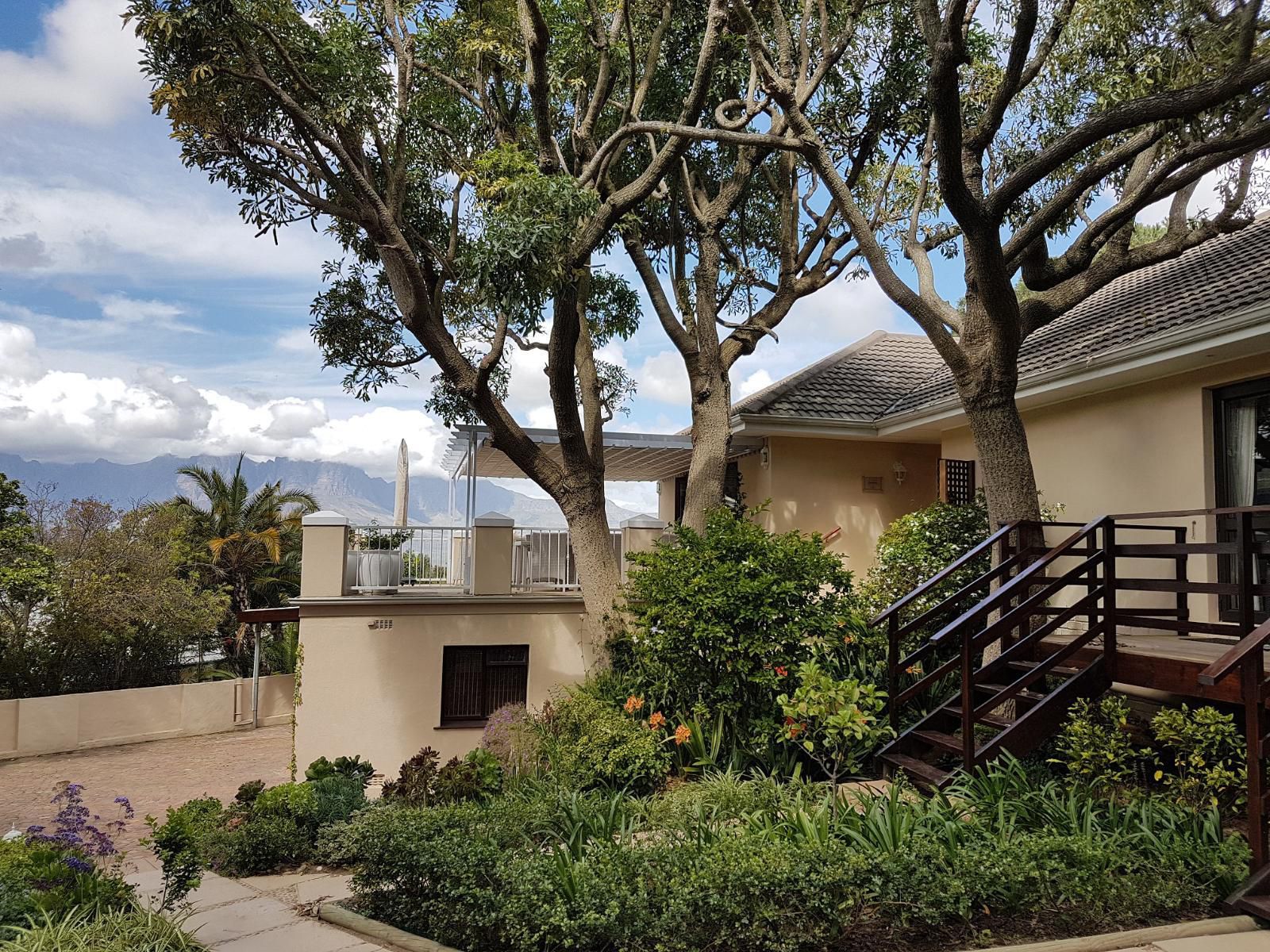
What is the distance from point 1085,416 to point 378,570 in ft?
32.3

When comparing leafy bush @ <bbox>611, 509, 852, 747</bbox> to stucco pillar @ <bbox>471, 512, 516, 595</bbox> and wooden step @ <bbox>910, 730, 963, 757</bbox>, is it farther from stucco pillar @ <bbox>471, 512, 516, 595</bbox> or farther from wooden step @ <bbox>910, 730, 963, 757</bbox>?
stucco pillar @ <bbox>471, 512, 516, 595</bbox>

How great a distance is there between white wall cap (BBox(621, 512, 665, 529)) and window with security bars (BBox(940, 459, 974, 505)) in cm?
417

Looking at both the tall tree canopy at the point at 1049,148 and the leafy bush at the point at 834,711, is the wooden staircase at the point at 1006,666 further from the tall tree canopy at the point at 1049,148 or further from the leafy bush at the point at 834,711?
A: the tall tree canopy at the point at 1049,148

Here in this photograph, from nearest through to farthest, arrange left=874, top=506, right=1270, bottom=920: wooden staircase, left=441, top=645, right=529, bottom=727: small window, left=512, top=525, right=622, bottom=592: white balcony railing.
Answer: left=874, top=506, right=1270, bottom=920: wooden staircase < left=441, top=645, right=529, bottom=727: small window < left=512, top=525, right=622, bottom=592: white balcony railing

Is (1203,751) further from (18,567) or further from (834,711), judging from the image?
(18,567)

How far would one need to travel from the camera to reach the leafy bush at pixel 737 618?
7941mm

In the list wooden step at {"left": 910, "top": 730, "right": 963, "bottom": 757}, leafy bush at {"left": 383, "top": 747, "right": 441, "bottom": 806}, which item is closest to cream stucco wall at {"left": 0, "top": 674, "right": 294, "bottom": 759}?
leafy bush at {"left": 383, "top": 747, "right": 441, "bottom": 806}

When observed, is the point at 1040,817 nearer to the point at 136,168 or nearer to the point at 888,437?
the point at 888,437

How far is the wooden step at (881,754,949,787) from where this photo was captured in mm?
6309

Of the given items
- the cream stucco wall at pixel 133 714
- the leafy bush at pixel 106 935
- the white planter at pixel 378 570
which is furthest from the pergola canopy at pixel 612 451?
the cream stucco wall at pixel 133 714

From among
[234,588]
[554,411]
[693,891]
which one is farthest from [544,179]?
[234,588]

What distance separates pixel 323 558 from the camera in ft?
39.7

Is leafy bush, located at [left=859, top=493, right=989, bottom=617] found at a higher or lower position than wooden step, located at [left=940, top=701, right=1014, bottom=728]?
higher

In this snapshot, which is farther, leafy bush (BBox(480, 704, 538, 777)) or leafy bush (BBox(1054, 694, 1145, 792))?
leafy bush (BBox(480, 704, 538, 777))
